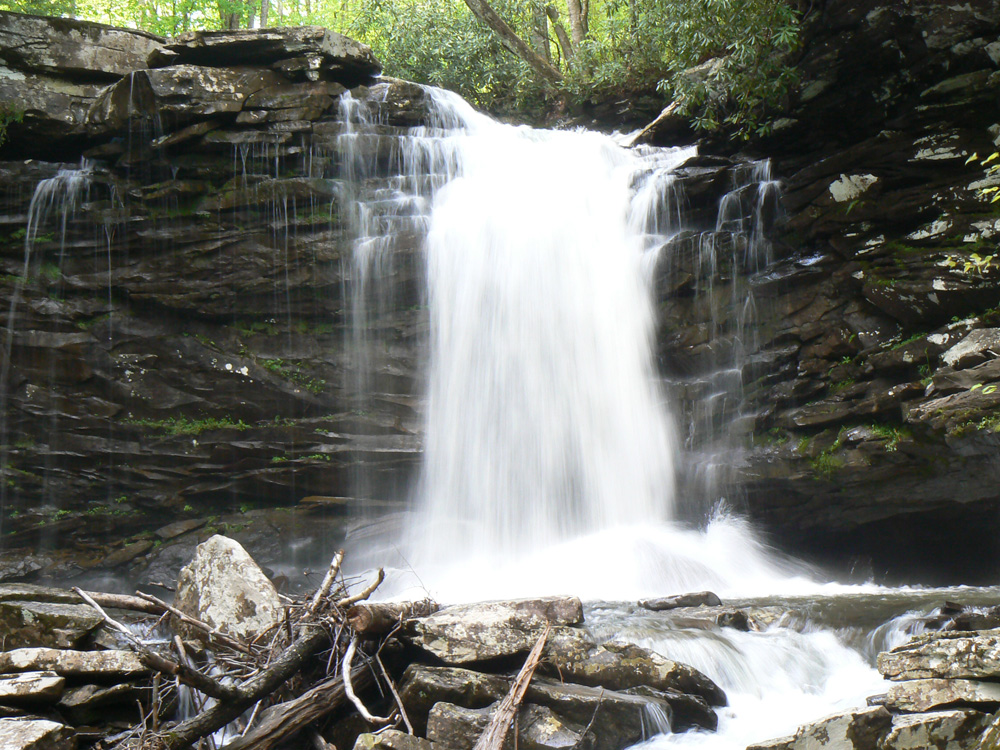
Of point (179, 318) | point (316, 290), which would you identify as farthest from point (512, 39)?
point (179, 318)

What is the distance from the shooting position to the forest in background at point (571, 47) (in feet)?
34.7

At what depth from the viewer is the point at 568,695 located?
14.3 feet

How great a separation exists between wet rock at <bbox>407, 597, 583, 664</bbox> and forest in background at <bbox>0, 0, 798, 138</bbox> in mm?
8920

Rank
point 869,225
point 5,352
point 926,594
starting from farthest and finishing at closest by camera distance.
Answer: point 5,352
point 869,225
point 926,594

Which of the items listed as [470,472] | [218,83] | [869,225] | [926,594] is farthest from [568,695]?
[218,83]

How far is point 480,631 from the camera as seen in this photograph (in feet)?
16.1

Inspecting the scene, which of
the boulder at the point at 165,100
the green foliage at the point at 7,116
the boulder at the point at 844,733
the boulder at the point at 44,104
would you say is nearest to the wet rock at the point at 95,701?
the boulder at the point at 844,733

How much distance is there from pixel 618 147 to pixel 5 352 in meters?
11.6

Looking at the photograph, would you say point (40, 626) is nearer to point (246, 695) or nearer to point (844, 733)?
point (246, 695)

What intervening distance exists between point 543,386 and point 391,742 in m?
7.87

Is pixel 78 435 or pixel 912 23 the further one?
pixel 78 435

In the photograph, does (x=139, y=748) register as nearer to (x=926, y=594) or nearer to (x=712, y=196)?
(x=926, y=594)

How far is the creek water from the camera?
9.90m

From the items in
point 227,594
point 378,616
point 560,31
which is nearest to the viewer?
point 378,616
